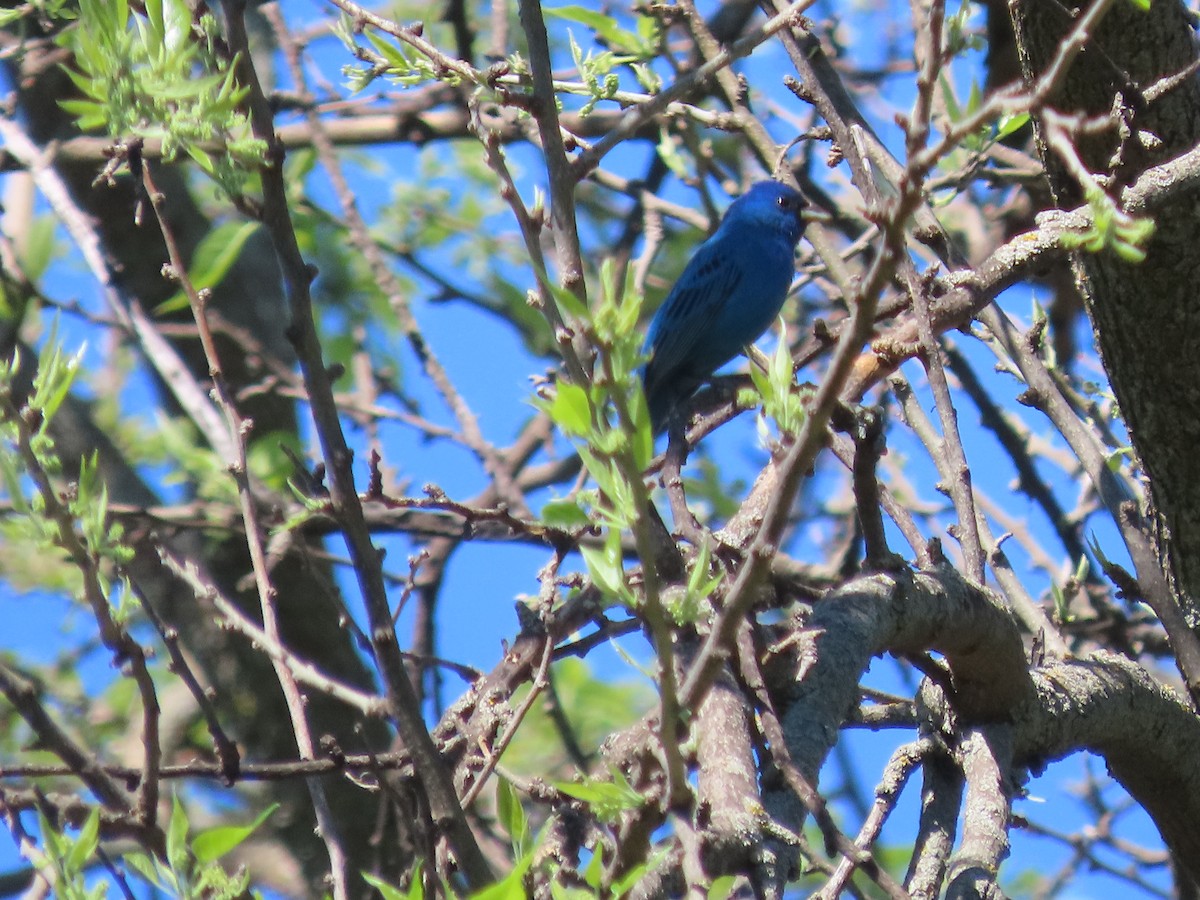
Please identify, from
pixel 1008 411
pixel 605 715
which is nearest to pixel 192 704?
pixel 605 715

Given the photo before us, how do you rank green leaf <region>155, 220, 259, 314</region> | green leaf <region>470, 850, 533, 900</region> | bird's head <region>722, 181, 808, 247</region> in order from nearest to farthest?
green leaf <region>470, 850, 533, 900</region> → green leaf <region>155, 220, 259, 314</region> → bird's head <region>722, 181, 808, 247</region>

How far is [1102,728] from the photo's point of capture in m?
2.79

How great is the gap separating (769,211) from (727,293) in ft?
1.52

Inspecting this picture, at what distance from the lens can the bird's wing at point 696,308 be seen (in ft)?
18.1

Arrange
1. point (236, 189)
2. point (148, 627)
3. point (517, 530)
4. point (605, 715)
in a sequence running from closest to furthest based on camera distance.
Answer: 1. point (236, 189)
2. point (517, 530)
3. point (148, 627)
4. point (605, 715)

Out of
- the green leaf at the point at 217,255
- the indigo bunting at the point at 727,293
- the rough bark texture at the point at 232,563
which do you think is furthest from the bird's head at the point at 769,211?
the green leaf at the point at 217,255

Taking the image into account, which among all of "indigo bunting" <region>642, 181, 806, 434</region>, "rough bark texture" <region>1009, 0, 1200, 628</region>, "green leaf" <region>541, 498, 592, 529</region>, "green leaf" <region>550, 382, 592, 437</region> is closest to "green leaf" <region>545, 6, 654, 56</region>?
"rough bark texture" <region>1009, 0, 1200, 628</region>

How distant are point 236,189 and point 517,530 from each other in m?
0.69

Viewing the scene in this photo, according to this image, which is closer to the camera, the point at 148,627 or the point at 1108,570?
the point at 1108,570

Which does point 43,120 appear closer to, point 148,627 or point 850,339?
point 148,627

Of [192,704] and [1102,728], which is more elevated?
[192,704]

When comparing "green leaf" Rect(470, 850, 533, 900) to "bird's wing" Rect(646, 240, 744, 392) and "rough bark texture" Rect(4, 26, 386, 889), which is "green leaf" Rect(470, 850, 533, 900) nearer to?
"rough bark texture" Rect(4, 26, 386, 889)

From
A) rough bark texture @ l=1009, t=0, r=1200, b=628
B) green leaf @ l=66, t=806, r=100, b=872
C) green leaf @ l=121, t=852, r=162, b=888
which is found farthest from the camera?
rough bark texture @ l=1009, t=0, r=1200, b=628

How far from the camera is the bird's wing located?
5508mm
